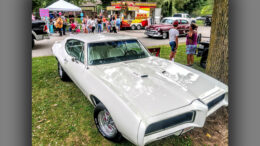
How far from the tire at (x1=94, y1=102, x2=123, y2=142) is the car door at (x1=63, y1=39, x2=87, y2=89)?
0.64 m

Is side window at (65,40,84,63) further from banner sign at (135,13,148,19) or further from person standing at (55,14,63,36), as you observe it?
banner sign at (135,13,148,19)

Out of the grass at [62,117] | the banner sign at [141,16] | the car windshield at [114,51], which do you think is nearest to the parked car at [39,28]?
the grass at [62,117]

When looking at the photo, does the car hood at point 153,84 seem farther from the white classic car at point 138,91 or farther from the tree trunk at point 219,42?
the tree trunk at point 219,42

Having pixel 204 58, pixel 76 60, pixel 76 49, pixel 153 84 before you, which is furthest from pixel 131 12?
pixel 153 84

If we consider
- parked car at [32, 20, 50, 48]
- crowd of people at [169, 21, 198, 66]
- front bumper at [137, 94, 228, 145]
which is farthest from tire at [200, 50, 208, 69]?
parked car at [32, 20, 50, 48]

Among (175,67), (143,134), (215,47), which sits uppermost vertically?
(215,47)

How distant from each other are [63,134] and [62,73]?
2.01 m

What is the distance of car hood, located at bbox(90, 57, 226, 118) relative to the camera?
5.84ft

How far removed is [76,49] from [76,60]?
475 mm

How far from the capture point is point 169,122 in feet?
5.63

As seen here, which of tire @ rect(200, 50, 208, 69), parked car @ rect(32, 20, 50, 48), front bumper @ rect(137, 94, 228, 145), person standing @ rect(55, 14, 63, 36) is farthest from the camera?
person standing @ rect(55, 14, 63, 36)

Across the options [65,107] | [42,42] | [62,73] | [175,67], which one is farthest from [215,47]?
[42,42]

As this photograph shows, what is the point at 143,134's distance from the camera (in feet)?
5.02
